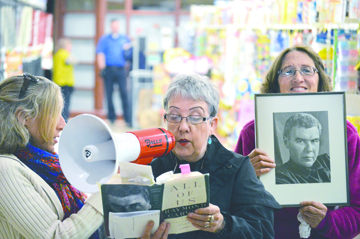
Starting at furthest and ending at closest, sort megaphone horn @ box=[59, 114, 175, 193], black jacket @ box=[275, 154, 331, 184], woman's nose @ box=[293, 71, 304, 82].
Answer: woman's nose @ box=[293, 71, 304, 82] → black jacket @ box=[275, 154, 331, 184] → megaphone horn @ box=[59, 114, 175, 193]

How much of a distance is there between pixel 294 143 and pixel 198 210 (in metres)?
0.66

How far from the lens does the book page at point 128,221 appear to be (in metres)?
1.33

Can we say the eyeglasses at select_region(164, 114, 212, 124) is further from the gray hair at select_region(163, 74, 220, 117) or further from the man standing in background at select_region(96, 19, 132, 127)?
the man standing in background at select_region(96, 19, 132, 127)

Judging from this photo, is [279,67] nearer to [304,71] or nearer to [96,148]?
[304,71]

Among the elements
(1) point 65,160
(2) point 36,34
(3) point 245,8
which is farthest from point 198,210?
(2) point 36,34

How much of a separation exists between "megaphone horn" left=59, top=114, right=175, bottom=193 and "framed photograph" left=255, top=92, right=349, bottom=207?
0.49 metres

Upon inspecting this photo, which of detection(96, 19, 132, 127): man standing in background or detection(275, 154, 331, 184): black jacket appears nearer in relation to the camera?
detection(275, 154, 331, 184): black jacket

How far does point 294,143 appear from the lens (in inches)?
72.1

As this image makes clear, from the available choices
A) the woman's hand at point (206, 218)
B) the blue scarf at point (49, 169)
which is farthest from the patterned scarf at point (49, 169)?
the woman's hand at point (206, 218)

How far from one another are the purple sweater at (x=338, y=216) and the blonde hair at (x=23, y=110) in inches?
36.5

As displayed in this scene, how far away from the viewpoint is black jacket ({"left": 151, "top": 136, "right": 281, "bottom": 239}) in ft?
5.06

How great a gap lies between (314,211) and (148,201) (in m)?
0.81

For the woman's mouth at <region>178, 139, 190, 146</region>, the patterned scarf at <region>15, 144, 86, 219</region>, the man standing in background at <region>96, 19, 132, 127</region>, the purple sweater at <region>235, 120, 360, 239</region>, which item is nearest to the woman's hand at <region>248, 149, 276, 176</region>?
the purple sweater at <region>235, 120, 360, 239</region>

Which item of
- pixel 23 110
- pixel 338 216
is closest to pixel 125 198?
pixel 23 110
